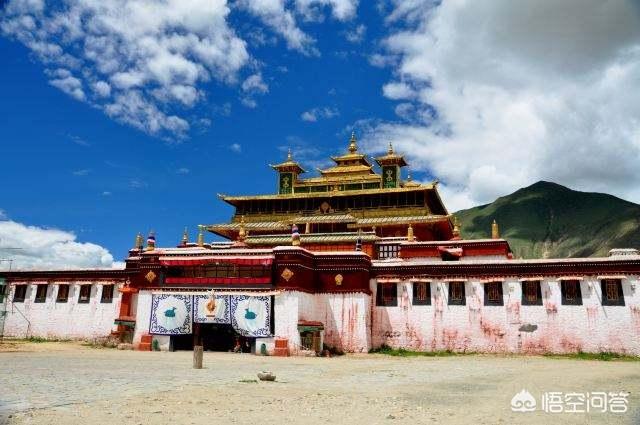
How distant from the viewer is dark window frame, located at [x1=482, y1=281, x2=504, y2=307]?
92.2ft

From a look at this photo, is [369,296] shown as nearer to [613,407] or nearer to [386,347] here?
[386,347]

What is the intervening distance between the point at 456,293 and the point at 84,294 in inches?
891

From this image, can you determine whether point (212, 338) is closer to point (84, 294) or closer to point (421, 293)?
point (84, 294)

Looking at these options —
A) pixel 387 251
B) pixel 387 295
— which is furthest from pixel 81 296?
pixel 387 251

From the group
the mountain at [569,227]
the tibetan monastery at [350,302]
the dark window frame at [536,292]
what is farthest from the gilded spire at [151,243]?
the mountain at [569,227]

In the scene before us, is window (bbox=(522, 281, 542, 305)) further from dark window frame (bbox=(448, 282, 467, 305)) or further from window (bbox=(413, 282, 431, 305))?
window (bbox=(413, 282, 431, 305))

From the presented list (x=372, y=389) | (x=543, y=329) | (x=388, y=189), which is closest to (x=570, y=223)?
(x=388, y=189)

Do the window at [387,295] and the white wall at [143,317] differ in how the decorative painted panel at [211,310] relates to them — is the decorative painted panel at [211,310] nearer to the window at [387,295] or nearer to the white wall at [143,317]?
the white wall at [143,317]

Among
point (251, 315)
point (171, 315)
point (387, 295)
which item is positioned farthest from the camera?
point (387, 295)

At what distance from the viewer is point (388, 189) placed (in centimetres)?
4353

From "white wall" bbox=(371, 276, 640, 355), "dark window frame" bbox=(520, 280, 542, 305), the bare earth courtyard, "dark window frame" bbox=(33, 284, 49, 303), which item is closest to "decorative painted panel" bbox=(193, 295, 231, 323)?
"white wall" bbox=(371, 276, 640, 355)

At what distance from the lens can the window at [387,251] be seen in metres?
37.7

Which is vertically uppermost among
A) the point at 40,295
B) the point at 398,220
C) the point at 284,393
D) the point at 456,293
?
the point at 398,220

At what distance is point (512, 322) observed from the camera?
27.7 meters
